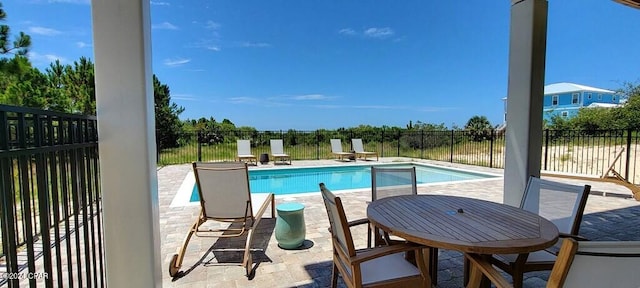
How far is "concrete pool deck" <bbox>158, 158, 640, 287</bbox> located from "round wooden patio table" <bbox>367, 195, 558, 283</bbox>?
2.26 ft

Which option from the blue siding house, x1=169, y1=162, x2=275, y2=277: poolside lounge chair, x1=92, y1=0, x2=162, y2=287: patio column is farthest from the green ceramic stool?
the blue siding house

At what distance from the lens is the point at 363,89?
2072 cm

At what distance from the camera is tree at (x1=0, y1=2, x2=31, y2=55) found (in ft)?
21.9

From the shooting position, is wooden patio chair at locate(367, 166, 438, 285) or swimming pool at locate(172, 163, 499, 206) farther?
swimming pool at locate(172, 163, 499, 206)

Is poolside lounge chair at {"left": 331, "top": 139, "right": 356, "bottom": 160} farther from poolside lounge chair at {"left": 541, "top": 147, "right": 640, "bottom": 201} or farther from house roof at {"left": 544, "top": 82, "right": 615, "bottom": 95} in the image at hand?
house roof at {"left": 544, "top": 82, "right": 615, "bottom": 95}

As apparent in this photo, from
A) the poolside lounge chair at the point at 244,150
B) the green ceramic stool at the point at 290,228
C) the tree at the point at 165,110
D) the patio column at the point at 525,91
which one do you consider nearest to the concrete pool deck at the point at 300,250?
the green ceramic stool at the point at 290,228

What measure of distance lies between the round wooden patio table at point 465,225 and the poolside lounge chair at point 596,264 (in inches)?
16.5

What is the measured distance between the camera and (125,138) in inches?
66.7

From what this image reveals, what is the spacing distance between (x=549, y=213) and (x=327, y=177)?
24.0ft

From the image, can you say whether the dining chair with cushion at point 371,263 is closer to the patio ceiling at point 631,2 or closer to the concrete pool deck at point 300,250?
the concrete pool deck at point 300,250

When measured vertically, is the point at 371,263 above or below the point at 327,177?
above

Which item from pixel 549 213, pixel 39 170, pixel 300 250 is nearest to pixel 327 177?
pixel 300 250

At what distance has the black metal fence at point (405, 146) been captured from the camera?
1032cm

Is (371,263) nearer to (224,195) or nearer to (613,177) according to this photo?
(224,195)
